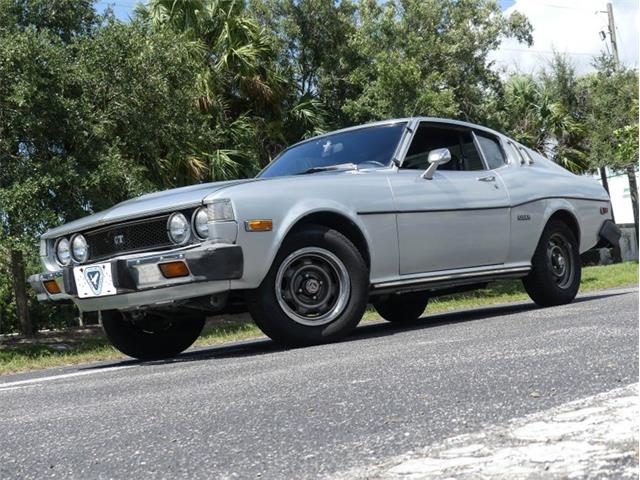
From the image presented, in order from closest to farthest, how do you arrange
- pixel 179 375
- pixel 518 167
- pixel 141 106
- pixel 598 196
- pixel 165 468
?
pixel 165 468 → pixel 179 375 → pixel 518 167 → pixel 598 196 → pixel 141 106

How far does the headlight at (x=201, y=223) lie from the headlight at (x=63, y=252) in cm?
112

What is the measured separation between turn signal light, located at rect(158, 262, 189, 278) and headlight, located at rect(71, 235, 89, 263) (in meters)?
0.83

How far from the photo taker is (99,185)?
13445mm

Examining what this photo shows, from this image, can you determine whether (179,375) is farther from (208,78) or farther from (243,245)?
(208,78)

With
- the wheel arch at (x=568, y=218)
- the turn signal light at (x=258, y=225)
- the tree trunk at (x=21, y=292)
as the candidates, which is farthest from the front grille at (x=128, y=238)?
the tree trunk at (x=21, y=292)

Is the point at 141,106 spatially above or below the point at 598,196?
above

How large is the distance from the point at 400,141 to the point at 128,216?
2.09m

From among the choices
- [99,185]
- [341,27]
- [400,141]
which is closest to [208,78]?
[99,185]

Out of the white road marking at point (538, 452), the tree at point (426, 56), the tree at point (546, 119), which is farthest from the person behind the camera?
the tree at point (546, 119)

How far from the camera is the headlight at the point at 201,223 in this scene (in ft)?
16.7

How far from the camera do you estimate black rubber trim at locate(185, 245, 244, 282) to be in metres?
5.00

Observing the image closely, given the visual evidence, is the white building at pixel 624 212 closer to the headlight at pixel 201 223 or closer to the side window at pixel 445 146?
the side window at pixel 445 146

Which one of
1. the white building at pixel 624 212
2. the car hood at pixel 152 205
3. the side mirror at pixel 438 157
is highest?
the side mirror at pixel 438 157

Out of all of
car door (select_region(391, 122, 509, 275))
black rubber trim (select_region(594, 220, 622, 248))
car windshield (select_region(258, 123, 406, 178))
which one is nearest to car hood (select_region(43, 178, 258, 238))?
car windshield (select_region(258, 123, 406, 178))
